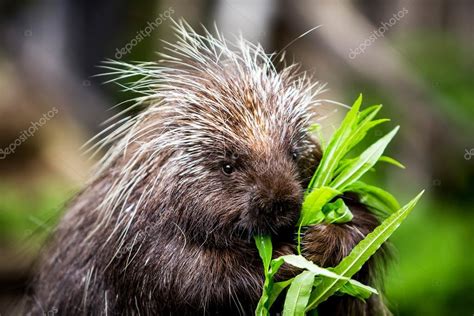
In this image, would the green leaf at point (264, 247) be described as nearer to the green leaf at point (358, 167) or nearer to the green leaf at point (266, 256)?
the green leaf at point (266, 256)

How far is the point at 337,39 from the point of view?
8125 millimetres

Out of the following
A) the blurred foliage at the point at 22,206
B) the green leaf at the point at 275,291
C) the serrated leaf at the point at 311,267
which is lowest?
the blurred foliage at the point at 22,206

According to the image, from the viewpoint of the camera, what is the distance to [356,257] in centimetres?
311

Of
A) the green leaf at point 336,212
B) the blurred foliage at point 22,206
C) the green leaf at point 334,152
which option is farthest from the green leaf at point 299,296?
the blurred foliage at point 22,206

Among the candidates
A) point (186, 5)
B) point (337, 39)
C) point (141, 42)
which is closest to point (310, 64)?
point (337, 39)

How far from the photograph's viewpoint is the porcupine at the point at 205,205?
10.5 feet

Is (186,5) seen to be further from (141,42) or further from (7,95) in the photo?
(7,95)

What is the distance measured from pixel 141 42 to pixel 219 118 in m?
7.74

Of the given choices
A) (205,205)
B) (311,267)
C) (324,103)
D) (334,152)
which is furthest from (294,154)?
(324,103)

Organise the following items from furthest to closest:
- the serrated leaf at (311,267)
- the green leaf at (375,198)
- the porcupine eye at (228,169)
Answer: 1. the green leaf at (375,198)
2. the porcupine eye at (228,169)
3. the serrated leaf at (311,267)

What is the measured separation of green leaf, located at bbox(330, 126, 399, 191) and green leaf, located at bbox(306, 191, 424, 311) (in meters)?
0.36

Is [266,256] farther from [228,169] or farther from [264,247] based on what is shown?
[228,169]

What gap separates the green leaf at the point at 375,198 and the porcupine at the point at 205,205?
2.5 inches

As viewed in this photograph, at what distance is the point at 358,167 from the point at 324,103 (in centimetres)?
346
